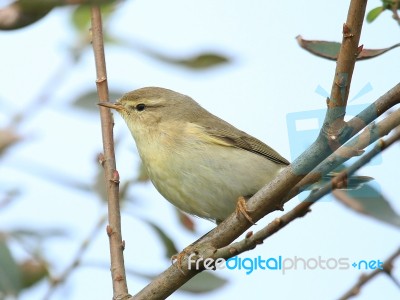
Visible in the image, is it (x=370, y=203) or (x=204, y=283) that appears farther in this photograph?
(x=204, y=283)

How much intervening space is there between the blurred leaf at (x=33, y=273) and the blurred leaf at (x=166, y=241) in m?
0.57

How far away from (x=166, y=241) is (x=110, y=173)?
1.86ft

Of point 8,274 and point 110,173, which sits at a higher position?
point 110,173

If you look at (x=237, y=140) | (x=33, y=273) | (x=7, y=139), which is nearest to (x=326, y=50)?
(x=7, y=139)

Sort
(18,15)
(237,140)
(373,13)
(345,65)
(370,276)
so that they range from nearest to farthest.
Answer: (18,15) < (345,65) < (370,276) < (373,13) < (237,140)

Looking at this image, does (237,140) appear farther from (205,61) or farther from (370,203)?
(370,203)

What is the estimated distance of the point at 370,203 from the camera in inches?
88.0

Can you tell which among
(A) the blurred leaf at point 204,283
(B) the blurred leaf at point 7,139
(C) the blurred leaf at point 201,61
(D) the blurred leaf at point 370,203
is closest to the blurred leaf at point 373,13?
(C) the blurred leaf at point 201,61

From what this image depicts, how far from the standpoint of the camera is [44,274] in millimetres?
3051

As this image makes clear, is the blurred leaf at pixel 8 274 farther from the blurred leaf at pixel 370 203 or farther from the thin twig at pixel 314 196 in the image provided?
the blurred leaf at pixel 370 203

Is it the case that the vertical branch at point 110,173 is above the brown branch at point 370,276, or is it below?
above

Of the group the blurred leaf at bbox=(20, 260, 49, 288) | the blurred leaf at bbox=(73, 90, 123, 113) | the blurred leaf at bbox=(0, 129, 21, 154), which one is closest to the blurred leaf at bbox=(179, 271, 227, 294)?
the blurred leaf at bbox=(20, 260, 49, 288)

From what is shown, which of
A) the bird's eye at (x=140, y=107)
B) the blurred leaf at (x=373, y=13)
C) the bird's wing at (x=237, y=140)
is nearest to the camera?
the blurred leaf at (x=373, y=13)

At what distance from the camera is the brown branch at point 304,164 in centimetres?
181
